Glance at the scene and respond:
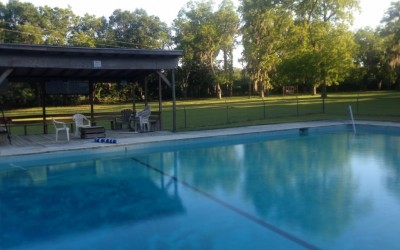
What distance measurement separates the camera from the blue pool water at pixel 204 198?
16.0 ft

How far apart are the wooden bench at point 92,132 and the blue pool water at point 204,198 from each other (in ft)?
6.21

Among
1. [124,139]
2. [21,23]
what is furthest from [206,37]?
[124,139]

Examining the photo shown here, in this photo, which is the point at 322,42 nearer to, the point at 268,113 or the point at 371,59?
the point at 268,113

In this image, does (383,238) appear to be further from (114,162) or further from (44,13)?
(44,13)

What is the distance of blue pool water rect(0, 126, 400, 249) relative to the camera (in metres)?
4.89

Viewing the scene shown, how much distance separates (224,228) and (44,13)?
49.6m

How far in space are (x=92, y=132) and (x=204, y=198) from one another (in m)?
7.10

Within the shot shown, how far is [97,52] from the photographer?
11.9 metres

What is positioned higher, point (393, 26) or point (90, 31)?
point (90, 31)

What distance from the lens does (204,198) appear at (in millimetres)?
6734

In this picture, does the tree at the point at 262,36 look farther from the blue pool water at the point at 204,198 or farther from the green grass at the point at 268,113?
the blue pool water at the point at 204,198

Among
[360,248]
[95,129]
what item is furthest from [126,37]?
[360,248]

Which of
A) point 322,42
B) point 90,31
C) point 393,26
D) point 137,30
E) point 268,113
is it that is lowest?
point 268,113

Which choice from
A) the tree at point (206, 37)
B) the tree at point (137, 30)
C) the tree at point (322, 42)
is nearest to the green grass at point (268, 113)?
the tree at point (322, 42)
